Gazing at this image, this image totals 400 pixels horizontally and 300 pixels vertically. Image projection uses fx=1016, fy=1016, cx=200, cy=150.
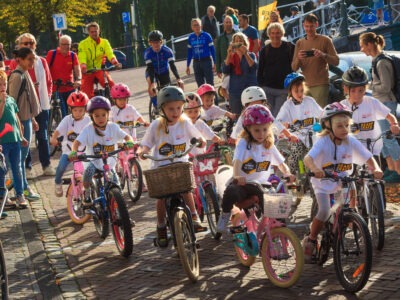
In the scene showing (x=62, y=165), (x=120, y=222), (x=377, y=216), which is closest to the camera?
(x=377, y=216)

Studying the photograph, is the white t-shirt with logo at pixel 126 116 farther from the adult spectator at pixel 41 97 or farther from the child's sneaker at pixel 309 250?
the child's sneaker at pixel 309 250

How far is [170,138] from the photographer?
9984 mm

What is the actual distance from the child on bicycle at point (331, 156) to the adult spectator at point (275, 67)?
18.4 ft

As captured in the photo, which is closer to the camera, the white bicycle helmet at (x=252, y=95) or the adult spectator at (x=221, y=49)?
the white bicycle helmet at (x=252, y=95)

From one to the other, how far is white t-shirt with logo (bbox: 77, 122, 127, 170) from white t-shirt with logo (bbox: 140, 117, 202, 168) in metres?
1.20

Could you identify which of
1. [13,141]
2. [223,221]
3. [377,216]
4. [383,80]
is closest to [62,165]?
[13,141]

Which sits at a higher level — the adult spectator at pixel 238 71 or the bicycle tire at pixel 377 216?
the adult spectator at pixel 238 71

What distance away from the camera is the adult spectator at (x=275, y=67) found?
47.5 ft

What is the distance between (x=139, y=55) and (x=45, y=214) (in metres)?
39.0

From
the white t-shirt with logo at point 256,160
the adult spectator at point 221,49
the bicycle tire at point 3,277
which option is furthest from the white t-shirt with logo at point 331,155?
the adult spectator at point 221,49

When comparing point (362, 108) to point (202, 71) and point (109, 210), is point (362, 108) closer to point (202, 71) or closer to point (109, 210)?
point (109, 210)

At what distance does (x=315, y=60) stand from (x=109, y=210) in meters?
5.07

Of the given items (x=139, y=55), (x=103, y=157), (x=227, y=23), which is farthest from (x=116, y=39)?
(x=103, y=157)

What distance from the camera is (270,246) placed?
28.0 ft
